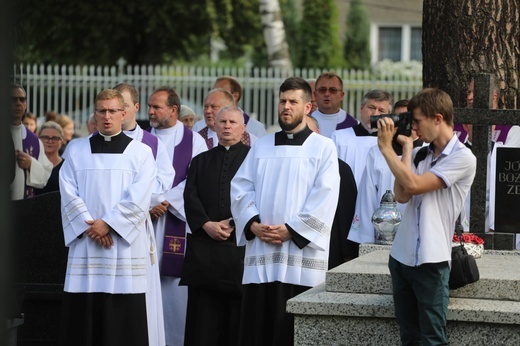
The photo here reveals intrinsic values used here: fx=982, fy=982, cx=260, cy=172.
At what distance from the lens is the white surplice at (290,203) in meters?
6.25

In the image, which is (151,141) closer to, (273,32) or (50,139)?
(50,139)

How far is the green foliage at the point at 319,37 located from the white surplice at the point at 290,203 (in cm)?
2716

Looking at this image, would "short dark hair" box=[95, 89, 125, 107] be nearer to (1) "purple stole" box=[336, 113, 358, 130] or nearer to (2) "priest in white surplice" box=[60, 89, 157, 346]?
(2) "priest in white surplice" box=[60, 89, 157, 346]

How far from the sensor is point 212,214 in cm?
749

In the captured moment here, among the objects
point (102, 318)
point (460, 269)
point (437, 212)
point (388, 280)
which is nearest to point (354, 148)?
point (102, 318)

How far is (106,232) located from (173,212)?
5.36 feet

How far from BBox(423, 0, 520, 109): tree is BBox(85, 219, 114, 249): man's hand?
114 inches

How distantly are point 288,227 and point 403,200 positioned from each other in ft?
5.79

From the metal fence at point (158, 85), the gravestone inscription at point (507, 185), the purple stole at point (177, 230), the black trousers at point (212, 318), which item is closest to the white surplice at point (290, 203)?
the gravestone inscription at point (507, 185)

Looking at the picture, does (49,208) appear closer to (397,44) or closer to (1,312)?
(1,312)

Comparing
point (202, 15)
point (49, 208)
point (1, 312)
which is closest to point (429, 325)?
point (1, 312)

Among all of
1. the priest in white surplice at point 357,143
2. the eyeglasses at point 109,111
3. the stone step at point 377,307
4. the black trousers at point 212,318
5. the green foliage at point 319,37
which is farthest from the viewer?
the green foliage at point 319,37

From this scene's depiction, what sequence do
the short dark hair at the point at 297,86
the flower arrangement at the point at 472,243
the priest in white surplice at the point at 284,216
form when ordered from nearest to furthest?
1. the flower arrangement at the point at 472,243
2. the priest in white surplice at the point at 284,216
3. the short dark hair at the point at 297,86

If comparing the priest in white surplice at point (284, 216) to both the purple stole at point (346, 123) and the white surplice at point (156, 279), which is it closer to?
the white surplice at point (156, 279)
